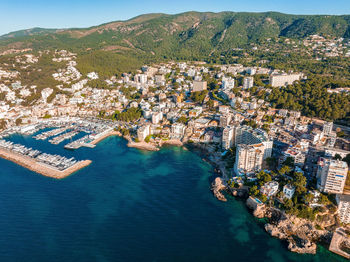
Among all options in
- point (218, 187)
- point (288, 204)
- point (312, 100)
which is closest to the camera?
point (288, 204)

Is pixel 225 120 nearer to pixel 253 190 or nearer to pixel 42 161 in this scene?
pixel 253 190

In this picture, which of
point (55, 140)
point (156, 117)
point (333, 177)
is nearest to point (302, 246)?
point (333, 177)

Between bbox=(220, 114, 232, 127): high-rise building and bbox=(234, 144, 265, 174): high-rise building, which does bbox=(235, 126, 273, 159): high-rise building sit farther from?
bbox=(220, 114, 232, 127): high-rise building

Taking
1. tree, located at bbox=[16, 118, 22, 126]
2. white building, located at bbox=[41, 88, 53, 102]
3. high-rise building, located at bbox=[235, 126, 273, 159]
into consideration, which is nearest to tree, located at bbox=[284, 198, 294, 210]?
high-rise building, located at bbox=[235, 126, 273, 159]

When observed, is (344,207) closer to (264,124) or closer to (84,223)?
(264,124)

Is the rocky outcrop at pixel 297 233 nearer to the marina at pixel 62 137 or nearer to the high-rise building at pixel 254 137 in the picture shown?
the high-rise building at pixel 254 137

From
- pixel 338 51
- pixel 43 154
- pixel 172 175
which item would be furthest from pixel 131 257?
pixel 338 51
